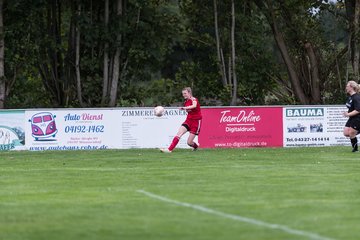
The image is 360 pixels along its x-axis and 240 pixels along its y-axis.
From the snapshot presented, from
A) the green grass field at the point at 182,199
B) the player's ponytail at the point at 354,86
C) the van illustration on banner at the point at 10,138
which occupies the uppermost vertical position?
the player's ponytail at the point at 354,86

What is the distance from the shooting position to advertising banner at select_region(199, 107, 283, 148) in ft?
99.6

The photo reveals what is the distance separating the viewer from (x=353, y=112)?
2556 centimetres

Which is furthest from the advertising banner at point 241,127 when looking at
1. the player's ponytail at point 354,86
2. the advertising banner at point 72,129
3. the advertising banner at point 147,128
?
the player's ponytail at point 354,86

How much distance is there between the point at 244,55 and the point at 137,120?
33.6ft

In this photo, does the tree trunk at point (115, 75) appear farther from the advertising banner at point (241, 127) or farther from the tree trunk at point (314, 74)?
the tree trunk at point (314, 74)

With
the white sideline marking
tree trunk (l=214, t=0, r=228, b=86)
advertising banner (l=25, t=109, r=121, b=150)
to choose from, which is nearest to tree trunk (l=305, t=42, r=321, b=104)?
tree trunk (l=214, t=0, r=228, b=86)

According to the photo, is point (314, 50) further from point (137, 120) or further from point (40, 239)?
point (40, 239)

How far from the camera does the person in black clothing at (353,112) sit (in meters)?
25.5

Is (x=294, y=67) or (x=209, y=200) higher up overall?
(x=294, y=67)

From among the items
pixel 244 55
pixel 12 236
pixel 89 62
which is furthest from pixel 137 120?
pixel 12 236

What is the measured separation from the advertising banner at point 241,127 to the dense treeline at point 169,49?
697 cm

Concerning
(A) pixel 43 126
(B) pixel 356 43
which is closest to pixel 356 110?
(A) pixel 43 126

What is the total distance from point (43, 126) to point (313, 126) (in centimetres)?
890

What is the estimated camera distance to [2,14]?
3512 centimetres
